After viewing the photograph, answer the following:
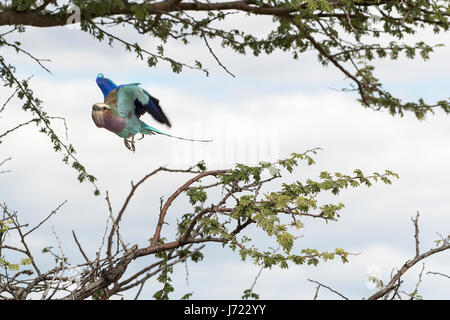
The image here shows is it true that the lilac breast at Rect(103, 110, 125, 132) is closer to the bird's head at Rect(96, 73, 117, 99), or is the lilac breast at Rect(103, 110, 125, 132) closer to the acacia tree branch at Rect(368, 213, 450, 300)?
the bird's head at Rect(96, 73, 117, 99)

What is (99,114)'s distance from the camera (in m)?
4.58

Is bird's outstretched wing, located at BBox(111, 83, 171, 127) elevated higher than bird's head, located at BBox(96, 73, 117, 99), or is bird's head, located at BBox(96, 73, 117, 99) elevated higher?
bird's head, located at BBox(96, 73, 117, 99)

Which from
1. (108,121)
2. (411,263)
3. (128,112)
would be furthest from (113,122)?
(411,263)

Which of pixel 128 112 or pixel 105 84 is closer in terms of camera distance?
pixel 128 112

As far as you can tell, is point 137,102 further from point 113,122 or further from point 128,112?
point 113,122

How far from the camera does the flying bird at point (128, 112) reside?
460 centimetres

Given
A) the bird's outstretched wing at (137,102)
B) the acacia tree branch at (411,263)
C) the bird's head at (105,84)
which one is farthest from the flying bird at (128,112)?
the acacia tree branch at (411,263)

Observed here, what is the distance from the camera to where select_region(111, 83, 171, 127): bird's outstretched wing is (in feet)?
15.1

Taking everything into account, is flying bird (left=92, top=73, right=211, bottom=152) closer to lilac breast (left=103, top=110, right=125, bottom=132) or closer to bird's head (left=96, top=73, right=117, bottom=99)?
lilac breast (left=103, top=110, right=125, bottom=132)

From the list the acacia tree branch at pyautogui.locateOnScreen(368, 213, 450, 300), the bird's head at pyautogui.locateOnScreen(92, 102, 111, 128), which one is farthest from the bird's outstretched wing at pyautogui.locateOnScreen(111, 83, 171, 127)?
the acacia tree branch at pyautogui.locateOnScreen(368, 213, 450, 300)

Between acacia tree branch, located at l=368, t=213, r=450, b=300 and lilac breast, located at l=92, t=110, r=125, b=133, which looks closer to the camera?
lilac breast, located at l=92, t=110, r=125, b=133

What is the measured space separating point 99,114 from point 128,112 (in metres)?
0.23
